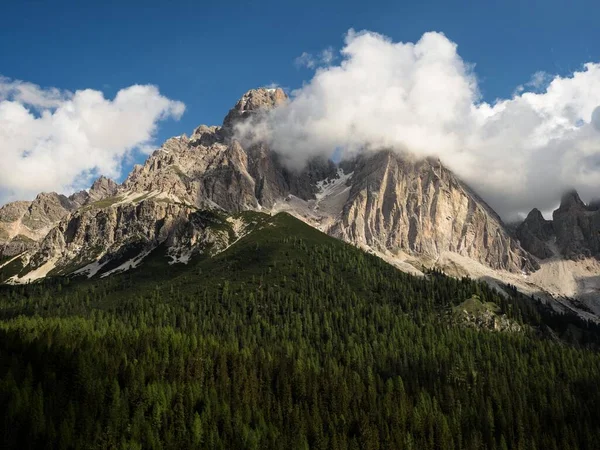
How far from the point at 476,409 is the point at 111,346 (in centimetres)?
12868

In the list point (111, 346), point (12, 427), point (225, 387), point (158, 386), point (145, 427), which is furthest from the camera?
point (111, 346)

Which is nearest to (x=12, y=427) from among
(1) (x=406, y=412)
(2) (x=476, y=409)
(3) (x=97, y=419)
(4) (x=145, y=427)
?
(3) (x=97, y=419)

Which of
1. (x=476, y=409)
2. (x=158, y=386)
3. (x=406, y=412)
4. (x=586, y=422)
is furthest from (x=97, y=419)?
(x=586, y=422)

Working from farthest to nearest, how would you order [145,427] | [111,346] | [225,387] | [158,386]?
1. [111,346]
2. [225,387]
3. [158,386]
4. [145,427]

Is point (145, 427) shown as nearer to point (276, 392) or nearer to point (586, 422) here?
point (276, 392)

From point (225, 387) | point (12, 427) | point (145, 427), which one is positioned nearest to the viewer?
point (12, 427)

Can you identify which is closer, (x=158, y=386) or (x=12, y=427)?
(x=12, y=427)

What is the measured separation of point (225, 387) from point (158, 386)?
22.5m

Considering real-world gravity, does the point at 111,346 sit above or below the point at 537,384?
above

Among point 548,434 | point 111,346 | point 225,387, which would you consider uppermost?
point 111,346

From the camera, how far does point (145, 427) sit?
5453 inches

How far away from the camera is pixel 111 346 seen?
192250 millimetres

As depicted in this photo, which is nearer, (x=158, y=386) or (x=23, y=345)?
(x=158, y=386)

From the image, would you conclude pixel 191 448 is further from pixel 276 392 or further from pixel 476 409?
pixel 476 409
